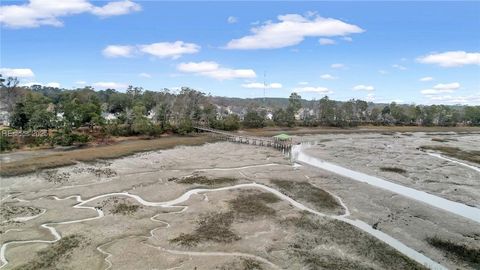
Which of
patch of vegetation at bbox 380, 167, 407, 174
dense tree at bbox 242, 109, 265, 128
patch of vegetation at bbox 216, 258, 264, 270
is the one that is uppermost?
dense tree at bbox 242, 109, 265, 128

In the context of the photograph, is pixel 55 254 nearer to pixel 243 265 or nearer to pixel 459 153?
pixel 243 265

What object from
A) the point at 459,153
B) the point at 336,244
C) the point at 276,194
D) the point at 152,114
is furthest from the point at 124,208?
the point at 152,114

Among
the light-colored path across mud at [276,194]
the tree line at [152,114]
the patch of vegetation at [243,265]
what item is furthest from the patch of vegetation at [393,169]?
the tree line at [152,114]

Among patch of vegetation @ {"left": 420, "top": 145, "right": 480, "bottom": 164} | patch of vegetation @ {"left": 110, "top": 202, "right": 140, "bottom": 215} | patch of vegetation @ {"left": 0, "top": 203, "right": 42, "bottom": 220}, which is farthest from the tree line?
patch of vegetation @ {"left": 420, "top": 145, "right": 480, "bottom": 164}

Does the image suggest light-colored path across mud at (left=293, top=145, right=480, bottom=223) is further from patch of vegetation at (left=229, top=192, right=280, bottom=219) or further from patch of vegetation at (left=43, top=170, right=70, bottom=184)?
patch of vegetation at (left=43, top=170, right=70, bottom=184)

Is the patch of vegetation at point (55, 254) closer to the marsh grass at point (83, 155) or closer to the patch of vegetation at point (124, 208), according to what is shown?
the patch of vegetation at point (124, 208)

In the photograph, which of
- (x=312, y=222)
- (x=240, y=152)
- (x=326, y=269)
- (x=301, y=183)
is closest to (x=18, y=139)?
(x=240, y=152)
